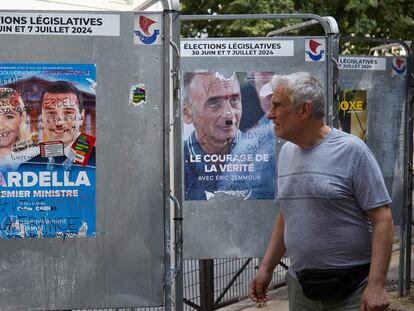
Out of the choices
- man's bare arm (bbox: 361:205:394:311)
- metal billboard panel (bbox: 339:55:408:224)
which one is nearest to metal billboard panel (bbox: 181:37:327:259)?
metal billboard panel (bbox: 339:55:408:224)

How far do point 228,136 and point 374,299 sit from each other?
237 centimetres

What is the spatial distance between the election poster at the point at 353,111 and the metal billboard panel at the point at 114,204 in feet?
12.1

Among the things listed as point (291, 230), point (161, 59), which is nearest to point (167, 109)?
point (161, 59)

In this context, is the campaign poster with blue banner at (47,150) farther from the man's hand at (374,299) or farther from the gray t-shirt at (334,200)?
the man's hand at (374,299)

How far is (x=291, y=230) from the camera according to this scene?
3.68 meters

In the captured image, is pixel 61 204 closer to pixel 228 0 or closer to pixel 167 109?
pixel 167 109

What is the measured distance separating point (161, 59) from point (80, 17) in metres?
0.47

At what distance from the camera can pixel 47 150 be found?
3945mm

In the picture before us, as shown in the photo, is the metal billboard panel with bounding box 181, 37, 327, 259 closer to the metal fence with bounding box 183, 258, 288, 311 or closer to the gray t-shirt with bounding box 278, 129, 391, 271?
the metal fence with bounding box 183, 258, 288, 311

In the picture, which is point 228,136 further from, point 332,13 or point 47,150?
point 332,13

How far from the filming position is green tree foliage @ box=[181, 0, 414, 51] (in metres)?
14.4

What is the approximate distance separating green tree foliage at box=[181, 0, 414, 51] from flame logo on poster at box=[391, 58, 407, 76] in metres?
6.91

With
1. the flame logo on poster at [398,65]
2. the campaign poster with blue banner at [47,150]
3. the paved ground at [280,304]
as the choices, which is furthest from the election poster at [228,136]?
the flame logo on poster at [398,65]

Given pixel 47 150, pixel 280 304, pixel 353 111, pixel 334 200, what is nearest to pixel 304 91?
pixel 334 200
